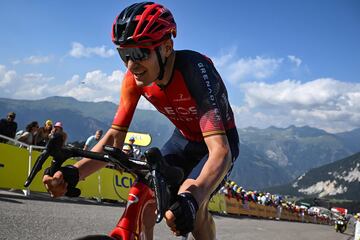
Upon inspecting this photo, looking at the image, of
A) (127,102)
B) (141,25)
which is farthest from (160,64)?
(127,102)

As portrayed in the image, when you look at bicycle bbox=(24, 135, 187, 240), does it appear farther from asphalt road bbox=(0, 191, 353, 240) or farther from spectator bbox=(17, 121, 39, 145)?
spectator bbox=(17, 121, 39, 145)

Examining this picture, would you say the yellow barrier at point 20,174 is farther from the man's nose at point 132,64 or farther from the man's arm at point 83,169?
the man's nose at point 132,64

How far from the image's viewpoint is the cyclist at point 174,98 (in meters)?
2.56

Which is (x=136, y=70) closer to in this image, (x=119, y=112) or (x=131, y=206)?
(x=119, y=112)

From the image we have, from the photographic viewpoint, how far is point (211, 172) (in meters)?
2.51

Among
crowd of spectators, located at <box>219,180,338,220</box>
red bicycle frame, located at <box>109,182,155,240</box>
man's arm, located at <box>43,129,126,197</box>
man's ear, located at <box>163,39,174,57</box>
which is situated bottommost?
crowd of spectators, located at <box>219,180,338,220</box>

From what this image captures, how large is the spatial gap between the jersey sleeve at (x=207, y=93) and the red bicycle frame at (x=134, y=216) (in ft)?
1.84

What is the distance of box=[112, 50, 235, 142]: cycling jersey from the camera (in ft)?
9.13

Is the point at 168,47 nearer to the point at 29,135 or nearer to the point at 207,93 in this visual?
the point at 207,93

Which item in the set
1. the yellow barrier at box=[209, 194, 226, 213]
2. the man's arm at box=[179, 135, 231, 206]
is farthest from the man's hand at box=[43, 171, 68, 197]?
the yellow barrier at box=[209, 194, 226, 213]

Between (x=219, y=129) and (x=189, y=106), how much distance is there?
18.0 inches

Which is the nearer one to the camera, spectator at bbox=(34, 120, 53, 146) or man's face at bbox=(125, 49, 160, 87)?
man's face at bbox=(125, 49, 160, 87)

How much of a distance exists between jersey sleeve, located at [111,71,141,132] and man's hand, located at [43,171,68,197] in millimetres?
818

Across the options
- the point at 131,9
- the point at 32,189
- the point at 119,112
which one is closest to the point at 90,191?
the point at 32,189
